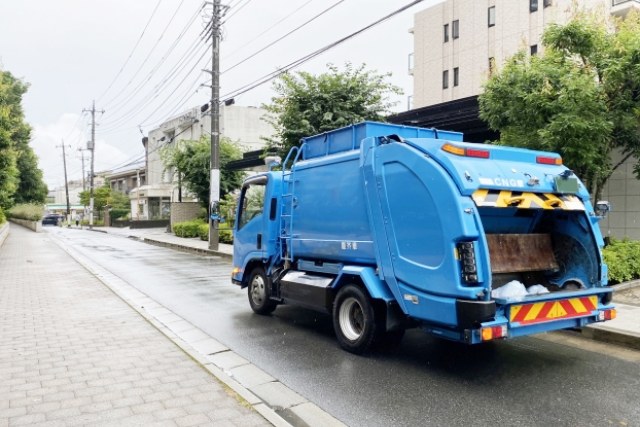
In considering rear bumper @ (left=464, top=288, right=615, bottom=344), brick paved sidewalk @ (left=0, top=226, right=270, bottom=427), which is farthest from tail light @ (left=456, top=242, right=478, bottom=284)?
brick paved sidewalk @ (left=0, top=226, right=270, bottom=427)

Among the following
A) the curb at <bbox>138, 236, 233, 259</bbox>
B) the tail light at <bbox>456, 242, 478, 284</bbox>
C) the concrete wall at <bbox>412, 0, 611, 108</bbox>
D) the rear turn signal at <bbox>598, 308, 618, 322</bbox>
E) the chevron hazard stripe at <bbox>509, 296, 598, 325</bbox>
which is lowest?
the curb at <bbox>138, 236, 233, 259</bbox>

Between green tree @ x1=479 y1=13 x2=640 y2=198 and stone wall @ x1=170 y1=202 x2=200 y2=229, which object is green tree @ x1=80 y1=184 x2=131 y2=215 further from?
green tree @ x1=479 y1=13 x2=640 y2=198

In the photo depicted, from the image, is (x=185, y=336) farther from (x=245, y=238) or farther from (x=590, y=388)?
(x=590, y=388)

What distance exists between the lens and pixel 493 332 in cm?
464

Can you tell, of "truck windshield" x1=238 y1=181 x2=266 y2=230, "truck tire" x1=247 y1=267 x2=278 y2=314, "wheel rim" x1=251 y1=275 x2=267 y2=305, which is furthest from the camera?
"truck windshield" x1=238 y1=181 x2=266 y2=230

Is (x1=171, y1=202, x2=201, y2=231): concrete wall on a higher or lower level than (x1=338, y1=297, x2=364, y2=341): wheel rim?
higher

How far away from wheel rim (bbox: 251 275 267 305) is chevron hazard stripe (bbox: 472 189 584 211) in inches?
170

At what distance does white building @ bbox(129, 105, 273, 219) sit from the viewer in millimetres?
45000

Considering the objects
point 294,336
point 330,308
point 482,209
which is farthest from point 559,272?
point 294,336

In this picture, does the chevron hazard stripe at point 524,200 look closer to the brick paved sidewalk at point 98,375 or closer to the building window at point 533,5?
the brick paved sidewalk at point 98,375

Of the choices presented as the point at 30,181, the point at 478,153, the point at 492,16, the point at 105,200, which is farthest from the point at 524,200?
the point at 105,200

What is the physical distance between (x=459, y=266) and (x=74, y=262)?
1519 centimetres

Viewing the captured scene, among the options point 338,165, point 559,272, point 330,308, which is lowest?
point 330,308

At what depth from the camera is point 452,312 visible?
15.5ft
